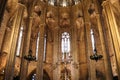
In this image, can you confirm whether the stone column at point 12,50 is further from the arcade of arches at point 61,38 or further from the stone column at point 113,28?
the stone column at point 113,28

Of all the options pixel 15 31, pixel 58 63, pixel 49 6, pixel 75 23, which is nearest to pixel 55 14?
pixel 49 6

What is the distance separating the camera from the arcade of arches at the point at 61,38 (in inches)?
720

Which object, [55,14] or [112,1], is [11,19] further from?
[112,1]

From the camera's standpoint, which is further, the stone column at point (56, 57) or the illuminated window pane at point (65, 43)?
the illuminated window pane at point (65, 43)

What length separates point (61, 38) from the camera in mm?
25734

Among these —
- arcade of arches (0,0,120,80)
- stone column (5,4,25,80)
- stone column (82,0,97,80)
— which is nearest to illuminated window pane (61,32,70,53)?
arcade of arches (0,0,120,80)

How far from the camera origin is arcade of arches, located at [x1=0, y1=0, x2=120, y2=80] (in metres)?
18.3

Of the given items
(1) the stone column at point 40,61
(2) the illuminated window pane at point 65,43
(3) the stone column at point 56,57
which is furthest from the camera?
(2) the illuminated window pane at point 65,43

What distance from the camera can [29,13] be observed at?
70.7ft

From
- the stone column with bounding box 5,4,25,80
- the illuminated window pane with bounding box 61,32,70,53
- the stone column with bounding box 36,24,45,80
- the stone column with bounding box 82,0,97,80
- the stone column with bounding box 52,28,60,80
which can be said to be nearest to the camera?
the stone column with bounding box 5,4,25,80

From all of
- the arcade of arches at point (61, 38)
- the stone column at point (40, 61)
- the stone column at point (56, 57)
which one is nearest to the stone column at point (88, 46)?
the arcade of arches at point (61, 38)

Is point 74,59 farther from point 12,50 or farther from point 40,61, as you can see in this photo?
point 12,50

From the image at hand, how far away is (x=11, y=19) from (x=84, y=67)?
1171cm

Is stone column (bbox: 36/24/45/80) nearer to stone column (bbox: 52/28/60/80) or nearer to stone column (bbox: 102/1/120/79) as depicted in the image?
stone column (bbox: 52/28/60/80)
